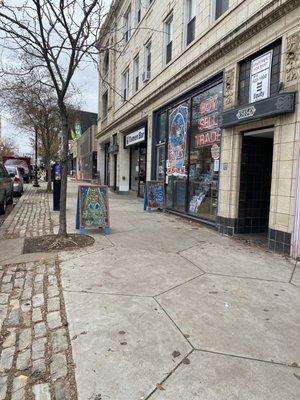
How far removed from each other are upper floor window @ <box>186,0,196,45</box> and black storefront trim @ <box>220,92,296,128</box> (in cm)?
420

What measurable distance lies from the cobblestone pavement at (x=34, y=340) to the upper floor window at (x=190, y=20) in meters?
8.91

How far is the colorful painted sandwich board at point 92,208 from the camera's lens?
7520 millimetres

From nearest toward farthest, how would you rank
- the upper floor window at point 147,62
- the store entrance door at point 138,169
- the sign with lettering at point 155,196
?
the sign with lettering at point 155,196
the upper floor window at point 147,62
the store entrance door at point 138,169

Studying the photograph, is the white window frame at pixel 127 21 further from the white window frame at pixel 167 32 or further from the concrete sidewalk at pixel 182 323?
the concrete sidewalk at pixel 182 323

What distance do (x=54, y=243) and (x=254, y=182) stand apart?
188 inches

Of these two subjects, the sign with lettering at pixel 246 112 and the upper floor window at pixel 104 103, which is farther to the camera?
the upper floor window at pixel 104 103

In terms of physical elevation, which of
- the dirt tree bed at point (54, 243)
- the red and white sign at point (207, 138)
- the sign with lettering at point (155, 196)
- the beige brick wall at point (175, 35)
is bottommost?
the dirt tree bed at point (54, 243)

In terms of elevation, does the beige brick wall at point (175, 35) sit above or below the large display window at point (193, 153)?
above

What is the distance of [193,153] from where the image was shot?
10.3 metres

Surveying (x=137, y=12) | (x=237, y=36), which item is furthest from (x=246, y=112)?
(x=137, y=12)

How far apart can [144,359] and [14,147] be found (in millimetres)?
91076

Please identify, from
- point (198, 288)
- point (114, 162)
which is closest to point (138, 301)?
point (198, 288)

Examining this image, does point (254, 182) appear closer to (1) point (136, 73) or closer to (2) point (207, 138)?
(2) point (207, 138)

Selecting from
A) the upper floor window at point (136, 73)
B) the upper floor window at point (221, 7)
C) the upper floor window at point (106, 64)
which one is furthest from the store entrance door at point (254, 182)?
the upper floor window at point (106, 64)
